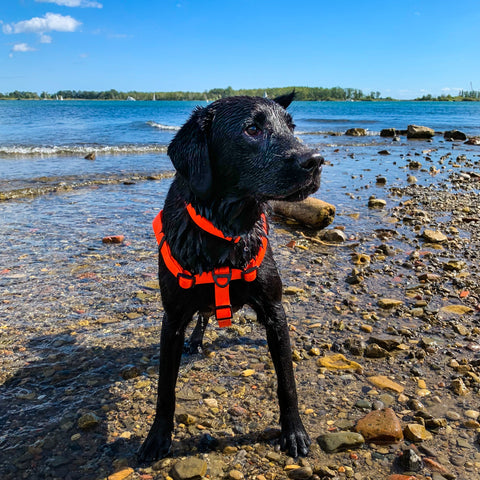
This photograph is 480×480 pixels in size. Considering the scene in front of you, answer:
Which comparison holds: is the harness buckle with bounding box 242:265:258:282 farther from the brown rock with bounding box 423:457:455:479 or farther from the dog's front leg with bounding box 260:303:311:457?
the brown rock with bounding box 423:457:455:479

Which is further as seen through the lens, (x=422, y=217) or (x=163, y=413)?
(x=422, y=217)

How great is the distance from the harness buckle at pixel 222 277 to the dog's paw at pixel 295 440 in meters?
1.17

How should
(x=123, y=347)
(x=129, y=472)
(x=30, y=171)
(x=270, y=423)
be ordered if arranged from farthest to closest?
(x=30, y=171)
(x=123, y=347)
(x=270, y=423)
(x=129, y=472)

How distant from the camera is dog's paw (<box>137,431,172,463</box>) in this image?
282cm

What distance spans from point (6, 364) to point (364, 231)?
6.34 m

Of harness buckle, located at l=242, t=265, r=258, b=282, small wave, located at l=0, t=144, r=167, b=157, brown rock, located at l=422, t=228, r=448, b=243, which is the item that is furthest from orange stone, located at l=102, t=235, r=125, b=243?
small wave, located at l=0, t=144, r=167, b=157

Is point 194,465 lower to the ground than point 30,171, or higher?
lower

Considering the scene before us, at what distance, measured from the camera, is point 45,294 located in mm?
5168

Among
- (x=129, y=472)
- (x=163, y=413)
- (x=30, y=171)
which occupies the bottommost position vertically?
(x=129, y=472)

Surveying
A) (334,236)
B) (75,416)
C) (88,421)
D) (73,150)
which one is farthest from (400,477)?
(73,150)

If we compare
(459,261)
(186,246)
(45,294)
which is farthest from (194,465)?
(459,261)

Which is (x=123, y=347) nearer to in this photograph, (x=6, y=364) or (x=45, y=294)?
(x=6, y=364)

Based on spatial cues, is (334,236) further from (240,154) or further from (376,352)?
(240,154)

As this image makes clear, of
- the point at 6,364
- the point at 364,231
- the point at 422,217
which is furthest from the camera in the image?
the point at 422,217
